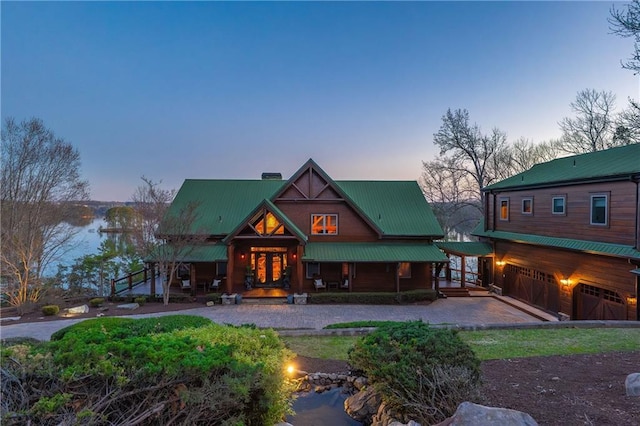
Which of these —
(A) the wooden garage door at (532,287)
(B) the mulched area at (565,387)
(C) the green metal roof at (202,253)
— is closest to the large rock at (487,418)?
(B) the mulched area at (565,387)

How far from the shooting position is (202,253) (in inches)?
672

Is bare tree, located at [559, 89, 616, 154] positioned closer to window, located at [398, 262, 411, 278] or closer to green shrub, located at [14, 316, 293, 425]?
window, located at [398, 262, 411, 278]

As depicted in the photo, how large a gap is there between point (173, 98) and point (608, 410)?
3012 cm

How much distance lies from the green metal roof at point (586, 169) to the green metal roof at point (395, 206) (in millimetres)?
4908

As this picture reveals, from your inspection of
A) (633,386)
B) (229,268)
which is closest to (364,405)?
(633,386)

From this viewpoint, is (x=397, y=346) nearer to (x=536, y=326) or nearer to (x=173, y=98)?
(x=536, y=326)

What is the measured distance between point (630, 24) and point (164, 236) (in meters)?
21.9

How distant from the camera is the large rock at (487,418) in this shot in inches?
136

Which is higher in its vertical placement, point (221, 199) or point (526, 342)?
point (221, 199)

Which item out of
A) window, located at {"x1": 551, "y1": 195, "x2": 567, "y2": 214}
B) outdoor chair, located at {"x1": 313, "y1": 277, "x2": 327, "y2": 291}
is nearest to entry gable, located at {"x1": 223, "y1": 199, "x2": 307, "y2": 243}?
outdoor chair, located at {"x1": 313, "y1": 277, "x2": 327, "y2": 291}

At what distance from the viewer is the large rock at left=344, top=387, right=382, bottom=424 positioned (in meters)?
6.06

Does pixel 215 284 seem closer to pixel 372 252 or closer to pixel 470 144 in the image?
pixel 372 252

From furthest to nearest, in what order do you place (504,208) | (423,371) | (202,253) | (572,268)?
(504,208), (202,253), (572,268), (423,371)

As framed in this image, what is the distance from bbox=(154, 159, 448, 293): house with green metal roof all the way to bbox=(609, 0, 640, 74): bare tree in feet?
35.3
